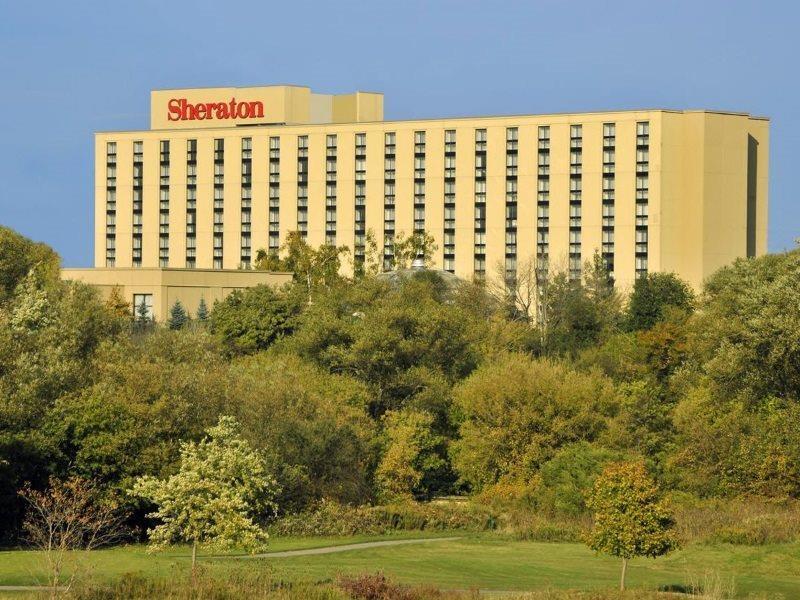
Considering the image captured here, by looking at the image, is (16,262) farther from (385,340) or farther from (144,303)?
(385,340)

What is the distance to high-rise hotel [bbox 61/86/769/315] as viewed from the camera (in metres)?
180

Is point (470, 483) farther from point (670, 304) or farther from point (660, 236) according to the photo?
point (660, 236)

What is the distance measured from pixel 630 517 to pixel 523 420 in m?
34.2

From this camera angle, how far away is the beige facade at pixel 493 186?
17950cm

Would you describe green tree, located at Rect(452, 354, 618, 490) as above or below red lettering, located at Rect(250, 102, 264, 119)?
below

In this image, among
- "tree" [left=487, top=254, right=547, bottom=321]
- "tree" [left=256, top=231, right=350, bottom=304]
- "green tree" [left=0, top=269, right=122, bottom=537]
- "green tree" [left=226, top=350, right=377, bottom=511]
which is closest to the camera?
"green tree" [left=0, top=269, right=122, bottom=537]

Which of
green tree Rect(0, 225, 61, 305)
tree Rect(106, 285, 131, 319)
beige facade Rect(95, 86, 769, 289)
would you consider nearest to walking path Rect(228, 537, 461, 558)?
green tree Rect(0, 225, 61, 305)

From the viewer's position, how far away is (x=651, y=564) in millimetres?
57281

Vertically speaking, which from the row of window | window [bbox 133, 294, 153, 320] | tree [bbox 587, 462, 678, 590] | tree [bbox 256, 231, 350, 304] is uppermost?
the row of window

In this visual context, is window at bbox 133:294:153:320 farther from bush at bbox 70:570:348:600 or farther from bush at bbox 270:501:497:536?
bush at bbox 70:570:348:600

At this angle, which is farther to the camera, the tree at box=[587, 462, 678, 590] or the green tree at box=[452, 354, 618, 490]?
the green tree at box=[452, 354, 618, 490]

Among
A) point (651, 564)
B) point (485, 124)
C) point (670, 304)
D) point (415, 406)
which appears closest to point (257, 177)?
point (485, 124)

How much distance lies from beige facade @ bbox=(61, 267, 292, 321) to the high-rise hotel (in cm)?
2971

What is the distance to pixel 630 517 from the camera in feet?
157
